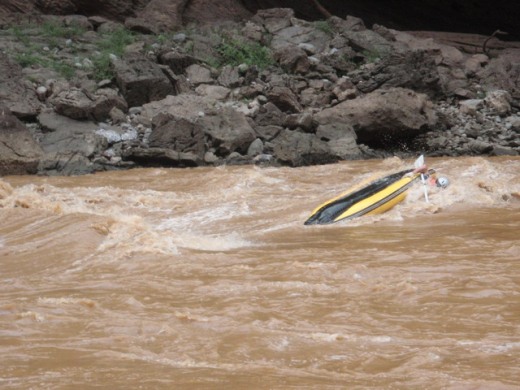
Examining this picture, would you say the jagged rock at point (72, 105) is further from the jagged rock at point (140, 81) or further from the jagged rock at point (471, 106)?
the jagged rock at point (471, 106)

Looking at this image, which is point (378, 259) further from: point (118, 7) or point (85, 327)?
point (118, 7)

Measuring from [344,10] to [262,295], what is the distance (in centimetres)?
1883

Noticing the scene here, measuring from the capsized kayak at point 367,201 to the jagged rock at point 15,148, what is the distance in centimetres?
599

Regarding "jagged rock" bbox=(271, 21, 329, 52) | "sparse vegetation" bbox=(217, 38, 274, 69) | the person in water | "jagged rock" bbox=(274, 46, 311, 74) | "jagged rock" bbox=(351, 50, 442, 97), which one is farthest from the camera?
"jagged rock" bbox=(271, 21, 329, 52)

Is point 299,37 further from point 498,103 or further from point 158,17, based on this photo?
point 498,103

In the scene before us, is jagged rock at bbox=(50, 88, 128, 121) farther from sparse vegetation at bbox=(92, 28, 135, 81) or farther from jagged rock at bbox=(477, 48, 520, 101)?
jagged rock at bbox=(477, 48, 520, 101)

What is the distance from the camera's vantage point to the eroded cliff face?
1898cm

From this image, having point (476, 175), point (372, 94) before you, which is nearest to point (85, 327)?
point (476, 175)

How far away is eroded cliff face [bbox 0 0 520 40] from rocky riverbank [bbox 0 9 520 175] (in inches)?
26.0

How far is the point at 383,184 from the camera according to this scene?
8.53 metres

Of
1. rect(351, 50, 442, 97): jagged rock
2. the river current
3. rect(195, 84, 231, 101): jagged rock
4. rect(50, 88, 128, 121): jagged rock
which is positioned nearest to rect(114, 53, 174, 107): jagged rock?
rect(50, 88, 128, 121): jagged rock

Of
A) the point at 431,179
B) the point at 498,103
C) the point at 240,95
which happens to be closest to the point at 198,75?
the point at 240,95

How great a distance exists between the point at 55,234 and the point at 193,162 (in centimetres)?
590

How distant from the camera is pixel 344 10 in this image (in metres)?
22.5
